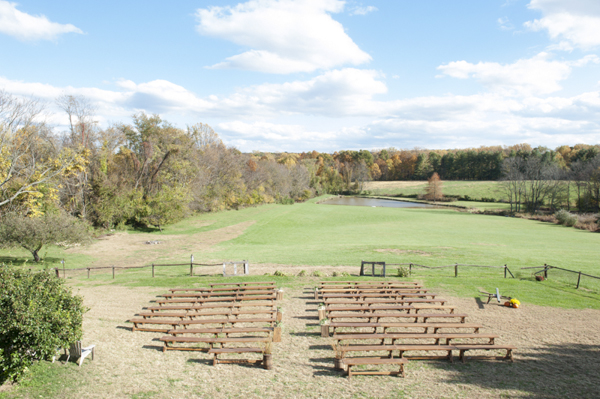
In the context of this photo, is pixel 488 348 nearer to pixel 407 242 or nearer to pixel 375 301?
pixel 375 301

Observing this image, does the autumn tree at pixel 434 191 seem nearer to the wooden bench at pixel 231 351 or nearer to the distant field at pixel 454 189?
the distant field at pixel 454 189

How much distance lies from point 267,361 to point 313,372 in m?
1.23

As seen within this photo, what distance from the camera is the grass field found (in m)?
7.83

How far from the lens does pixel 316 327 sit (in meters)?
11.7

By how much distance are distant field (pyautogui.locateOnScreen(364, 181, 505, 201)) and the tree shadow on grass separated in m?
90.2

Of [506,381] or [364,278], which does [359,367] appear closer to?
[506,381]

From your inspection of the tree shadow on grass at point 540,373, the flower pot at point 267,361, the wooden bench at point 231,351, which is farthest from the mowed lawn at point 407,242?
the flower pot at point 267,361

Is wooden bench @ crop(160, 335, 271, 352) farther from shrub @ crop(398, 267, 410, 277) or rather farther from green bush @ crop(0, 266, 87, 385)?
shrub @ crop(398, 267, 410, 277)

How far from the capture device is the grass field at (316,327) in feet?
25.7

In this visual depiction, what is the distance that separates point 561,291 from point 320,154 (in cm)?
16047

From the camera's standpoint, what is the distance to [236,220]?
53.2 metres

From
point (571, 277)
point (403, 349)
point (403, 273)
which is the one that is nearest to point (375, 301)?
point (403, 349)

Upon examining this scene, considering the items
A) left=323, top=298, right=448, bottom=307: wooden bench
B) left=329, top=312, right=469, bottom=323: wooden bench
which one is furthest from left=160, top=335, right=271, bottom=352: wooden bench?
left=323, top=298, right=448, bottom=307: wooden bench

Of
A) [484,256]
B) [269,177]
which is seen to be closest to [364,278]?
[484,256]
